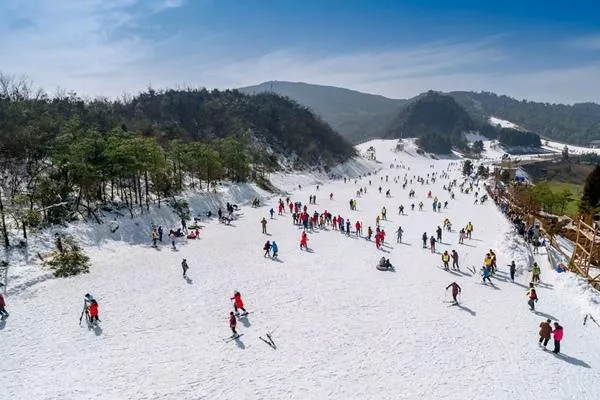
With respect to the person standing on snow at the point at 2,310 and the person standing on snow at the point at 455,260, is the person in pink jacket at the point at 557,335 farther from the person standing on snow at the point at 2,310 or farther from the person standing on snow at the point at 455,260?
the person standing on snow at the point at 2,310

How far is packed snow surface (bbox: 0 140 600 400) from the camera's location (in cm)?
1270

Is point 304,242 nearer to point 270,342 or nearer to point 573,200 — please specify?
point 270,342

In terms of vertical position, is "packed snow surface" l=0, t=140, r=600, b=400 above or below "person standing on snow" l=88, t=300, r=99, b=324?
below

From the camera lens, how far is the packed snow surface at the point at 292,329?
41.7 feet

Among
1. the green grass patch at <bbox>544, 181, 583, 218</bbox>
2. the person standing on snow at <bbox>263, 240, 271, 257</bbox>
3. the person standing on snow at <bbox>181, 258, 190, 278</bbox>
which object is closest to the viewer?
the person standing on snow at <bbox>181, 258, 190, 278</bbox>

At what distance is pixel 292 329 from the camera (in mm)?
15922

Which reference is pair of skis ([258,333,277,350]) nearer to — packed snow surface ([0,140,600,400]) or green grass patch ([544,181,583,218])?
packed snow surface ([0,140,600,400])

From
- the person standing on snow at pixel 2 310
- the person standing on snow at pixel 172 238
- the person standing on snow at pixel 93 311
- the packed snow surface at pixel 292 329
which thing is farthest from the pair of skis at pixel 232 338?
the person standing on snow at pixel 172 238

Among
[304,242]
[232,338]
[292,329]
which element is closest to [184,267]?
[232,338]

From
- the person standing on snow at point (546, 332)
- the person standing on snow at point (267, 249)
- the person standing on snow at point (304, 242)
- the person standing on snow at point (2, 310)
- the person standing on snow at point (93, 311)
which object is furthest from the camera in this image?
the person standing on snow at point (304, 242)

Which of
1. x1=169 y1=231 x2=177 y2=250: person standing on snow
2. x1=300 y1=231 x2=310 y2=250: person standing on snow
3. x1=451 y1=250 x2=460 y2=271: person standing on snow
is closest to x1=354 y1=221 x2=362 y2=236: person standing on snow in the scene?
x1=300 y1=231 x2=310 y2=250: person standing on snow

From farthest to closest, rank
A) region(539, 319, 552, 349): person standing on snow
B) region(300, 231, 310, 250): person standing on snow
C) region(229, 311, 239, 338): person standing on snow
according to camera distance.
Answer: region(300, 231, 310, 250): person standing on snow → region(229, 311, 239, 338): person standing on snow → region(539, 319, 552, 349): person standing on snow

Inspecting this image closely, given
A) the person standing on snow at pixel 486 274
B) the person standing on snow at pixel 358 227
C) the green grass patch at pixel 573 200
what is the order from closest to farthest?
1. the person standing on snow at pixel 486 274
2. the person standing on snow at pixel 358 227
3. the green grass patch at pixel 573 200

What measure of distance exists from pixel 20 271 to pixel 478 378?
65.2 ft
